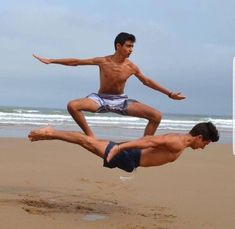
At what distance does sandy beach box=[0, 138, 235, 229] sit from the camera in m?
6.60

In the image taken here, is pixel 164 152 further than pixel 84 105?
No

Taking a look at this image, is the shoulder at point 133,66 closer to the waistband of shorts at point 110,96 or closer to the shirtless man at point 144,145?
the waistband of shorts at point 110,96

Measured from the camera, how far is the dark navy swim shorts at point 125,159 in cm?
671

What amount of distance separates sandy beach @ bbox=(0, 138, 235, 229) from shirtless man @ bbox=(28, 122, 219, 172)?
2.61 feet

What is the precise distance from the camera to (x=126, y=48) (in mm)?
7414

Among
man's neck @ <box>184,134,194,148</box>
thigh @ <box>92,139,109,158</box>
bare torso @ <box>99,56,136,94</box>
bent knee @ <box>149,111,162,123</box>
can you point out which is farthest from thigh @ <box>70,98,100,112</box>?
man's neck @ <box>184,134,194,148</box>

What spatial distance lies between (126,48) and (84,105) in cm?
105

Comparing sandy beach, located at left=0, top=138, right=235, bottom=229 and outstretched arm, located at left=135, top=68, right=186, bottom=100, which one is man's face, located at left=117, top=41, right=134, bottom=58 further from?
sandy beach, located at left=0, top=138, right=235, bottom=229

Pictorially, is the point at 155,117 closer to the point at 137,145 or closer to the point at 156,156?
the point at 156,156

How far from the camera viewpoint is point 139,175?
10625 mm

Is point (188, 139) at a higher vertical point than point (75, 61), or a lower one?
lower

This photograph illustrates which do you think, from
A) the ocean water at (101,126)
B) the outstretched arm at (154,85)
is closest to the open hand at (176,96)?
the outstretched arm at (154,85)

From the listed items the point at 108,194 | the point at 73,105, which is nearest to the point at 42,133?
the point at 73,105

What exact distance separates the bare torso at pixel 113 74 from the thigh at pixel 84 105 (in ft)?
1.36
